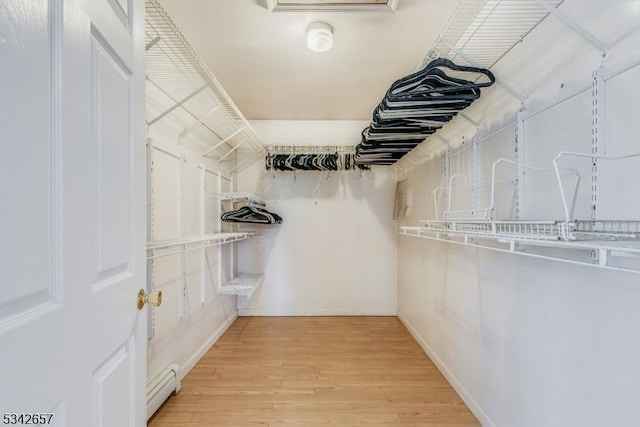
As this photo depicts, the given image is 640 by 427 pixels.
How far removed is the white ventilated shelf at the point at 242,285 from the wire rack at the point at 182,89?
4.36 ft

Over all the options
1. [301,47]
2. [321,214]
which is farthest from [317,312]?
[301,47]

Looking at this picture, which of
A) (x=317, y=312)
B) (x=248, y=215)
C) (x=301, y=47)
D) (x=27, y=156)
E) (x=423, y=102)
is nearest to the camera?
(x=27, y=156)

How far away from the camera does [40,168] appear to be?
1.62 feet

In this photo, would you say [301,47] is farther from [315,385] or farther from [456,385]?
[456,385]

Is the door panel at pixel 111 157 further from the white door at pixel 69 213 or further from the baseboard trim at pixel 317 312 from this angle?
the baseboard trim at pixel 317 312

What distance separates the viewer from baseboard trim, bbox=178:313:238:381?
7.50 feet

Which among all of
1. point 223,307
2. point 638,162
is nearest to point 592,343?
point 638,162

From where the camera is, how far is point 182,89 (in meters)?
2.07

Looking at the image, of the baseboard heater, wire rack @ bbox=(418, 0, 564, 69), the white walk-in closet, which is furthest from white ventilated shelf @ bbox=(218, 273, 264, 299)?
wire rack @ bbox=(418, 0, 564, 69)

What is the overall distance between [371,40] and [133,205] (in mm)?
1772

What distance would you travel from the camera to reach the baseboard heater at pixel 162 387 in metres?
1.77

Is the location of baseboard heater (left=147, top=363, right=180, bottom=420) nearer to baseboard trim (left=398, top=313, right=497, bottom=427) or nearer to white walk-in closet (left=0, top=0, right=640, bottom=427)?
white walk-in closet (left=0, top=0, right=640, bottom=427)

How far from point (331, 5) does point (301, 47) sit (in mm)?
448

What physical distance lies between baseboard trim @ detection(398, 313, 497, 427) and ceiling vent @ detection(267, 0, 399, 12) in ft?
7.74
